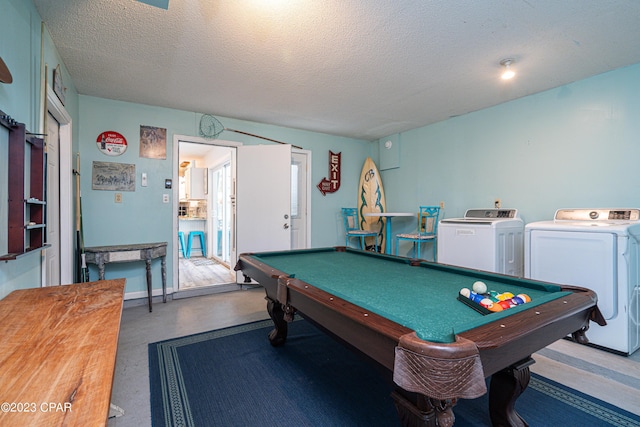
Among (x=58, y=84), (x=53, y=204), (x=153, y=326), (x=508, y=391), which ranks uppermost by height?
(x=58, y=84)

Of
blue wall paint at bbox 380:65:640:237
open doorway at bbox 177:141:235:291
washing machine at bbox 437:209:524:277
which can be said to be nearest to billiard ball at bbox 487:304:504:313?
washing machine at bbox 437:209:524:277

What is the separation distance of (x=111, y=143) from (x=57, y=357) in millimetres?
3335

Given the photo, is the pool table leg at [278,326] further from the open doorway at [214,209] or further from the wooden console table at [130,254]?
the open doorway at [214,209]

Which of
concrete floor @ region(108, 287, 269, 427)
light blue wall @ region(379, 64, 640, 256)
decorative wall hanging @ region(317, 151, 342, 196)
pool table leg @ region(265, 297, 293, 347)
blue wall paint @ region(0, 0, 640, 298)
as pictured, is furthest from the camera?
decorative wall hanging @ region(317, 151, 342, 196)

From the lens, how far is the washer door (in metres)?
2.27

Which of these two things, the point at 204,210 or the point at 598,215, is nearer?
the point at 598,215

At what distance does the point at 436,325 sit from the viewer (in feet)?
3.53

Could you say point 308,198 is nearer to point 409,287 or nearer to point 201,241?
point 409,287

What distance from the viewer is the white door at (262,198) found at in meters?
4.14

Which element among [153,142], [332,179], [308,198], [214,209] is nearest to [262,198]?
[308,198]

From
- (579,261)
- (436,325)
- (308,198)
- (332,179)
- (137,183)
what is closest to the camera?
(436,325)

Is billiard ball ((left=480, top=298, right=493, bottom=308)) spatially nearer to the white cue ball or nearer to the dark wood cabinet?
the white cue ball

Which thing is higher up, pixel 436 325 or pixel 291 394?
pixel 436 325

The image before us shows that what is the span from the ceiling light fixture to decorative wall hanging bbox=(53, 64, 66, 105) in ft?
11.9
